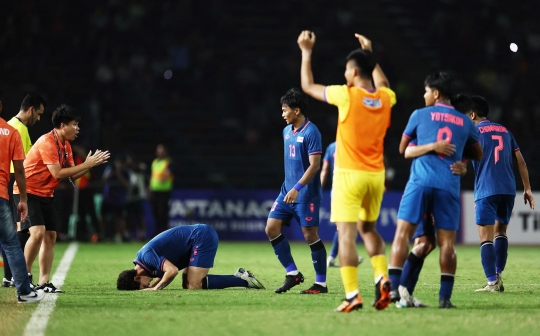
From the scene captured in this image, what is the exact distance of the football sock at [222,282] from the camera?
10477 mm

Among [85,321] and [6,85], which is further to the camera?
[6,85]

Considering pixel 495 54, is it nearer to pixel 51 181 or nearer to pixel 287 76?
pixel 287 76

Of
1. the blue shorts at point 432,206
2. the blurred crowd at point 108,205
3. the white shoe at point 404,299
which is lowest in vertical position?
the blurred crowd at point 108,205

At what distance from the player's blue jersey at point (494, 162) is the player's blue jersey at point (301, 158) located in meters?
2.03

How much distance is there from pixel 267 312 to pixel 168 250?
272 cm

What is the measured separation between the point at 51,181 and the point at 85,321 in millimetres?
3213

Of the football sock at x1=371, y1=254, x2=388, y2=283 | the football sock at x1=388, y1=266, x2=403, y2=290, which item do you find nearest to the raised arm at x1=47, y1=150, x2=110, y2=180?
the football sock at x1=371, y1=254, x2=388, y2=283

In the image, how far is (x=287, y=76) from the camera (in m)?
26.9

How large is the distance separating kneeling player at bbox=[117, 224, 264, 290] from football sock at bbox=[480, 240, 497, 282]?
2.76m

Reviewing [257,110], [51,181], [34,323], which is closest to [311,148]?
[51,181]

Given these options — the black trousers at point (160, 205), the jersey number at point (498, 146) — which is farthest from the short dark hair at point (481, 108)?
the black trousers at point (160, 205)

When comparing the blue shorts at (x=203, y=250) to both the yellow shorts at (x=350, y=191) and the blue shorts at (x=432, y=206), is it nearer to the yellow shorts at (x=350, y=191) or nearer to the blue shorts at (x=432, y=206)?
the yellow shorts at (x=350, y=191)

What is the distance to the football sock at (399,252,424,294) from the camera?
833 centimetres

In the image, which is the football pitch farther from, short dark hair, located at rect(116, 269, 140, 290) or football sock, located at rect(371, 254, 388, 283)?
football sock, located at rect(371, 254, 388, 283)
